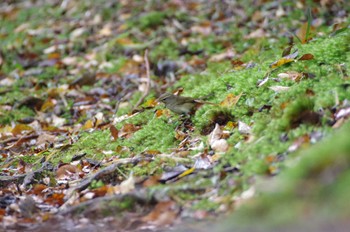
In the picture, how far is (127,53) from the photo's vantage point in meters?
6.98

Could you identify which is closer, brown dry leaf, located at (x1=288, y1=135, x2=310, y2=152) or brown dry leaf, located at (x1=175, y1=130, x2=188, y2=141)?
brown dry leaf, located at (x1=288, y1=135, x2=310, y2=152)

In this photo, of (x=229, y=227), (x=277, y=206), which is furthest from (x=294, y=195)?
(x=229, y=227)

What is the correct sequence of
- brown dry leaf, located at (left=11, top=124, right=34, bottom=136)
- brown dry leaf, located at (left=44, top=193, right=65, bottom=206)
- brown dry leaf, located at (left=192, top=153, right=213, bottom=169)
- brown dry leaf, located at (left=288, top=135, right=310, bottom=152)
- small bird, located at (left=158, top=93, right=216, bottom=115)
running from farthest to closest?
brown dry leaf, located at (left=11, top=124, right=34, bottom=136)
small bird, located at (left=158, top=93, right=216, bottom=115)
brown dry leaf, located at (left=44, top=193, right=65, bottom=206)
brown dry leaf, located at (left=192, top=153, right=213, bottom=169)
brown dry leaf, located at (left=288, top=135, right=310, bottom=152)

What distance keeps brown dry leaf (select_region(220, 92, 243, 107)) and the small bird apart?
6.5 inches

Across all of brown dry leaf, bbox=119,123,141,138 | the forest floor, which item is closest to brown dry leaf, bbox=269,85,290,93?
the forest floor

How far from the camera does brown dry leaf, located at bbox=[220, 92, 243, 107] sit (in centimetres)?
402

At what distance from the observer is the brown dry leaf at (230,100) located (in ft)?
13.2

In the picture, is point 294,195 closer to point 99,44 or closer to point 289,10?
point 289,10

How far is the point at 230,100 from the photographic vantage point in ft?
13.3

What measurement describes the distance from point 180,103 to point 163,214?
1.36 metres

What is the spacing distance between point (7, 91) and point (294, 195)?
4.72m

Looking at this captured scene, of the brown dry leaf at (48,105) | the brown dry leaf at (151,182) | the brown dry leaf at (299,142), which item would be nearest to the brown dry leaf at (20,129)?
the brown dry leaf at (48,105)

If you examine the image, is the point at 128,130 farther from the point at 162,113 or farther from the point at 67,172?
the point at 67,172

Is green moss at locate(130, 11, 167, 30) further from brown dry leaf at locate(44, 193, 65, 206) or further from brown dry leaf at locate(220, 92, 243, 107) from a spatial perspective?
brown dry leaf at locate(44, 193, 65, 206)
